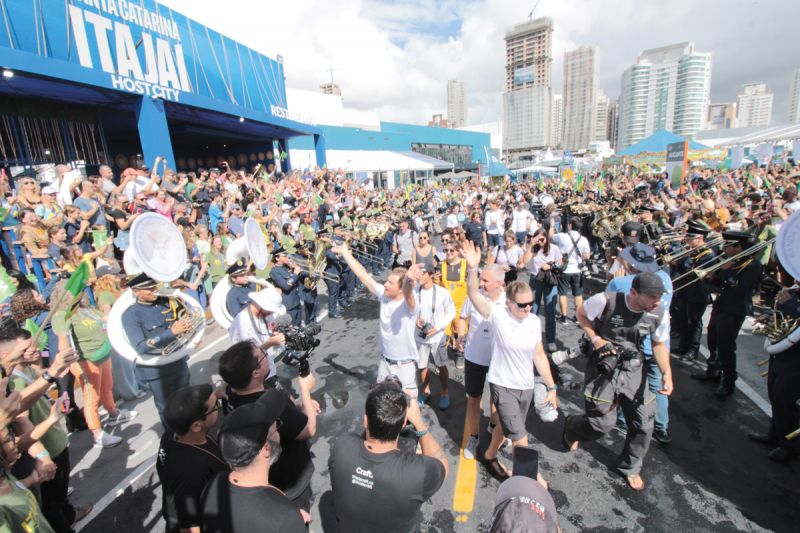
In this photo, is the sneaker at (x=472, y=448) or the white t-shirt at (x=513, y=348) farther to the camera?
the sneaker at (x=472, y=448)

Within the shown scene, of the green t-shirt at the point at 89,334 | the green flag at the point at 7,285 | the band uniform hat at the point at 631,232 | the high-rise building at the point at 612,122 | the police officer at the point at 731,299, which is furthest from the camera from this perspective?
the high-rise building at the point at 612,122

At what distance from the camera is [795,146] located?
20766 millimetres

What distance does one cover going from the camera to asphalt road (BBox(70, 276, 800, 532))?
3.02 metres

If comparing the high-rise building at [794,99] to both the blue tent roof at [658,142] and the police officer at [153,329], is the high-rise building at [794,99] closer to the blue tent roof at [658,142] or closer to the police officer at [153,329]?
the blue tent roof at [658,142]

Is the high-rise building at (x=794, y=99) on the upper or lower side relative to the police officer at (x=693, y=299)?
upper

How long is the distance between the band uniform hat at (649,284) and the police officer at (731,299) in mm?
2192

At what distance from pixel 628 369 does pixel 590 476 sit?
109 centimetres

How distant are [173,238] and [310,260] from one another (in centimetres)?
354

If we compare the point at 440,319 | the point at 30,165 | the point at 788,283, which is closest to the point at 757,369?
the point at 788,283

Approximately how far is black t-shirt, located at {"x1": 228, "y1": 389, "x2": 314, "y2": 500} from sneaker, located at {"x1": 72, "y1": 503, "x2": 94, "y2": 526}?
2.01m

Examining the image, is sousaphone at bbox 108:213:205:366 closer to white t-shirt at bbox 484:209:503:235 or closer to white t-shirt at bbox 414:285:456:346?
white t-shirt at bbox 414:285:456:346

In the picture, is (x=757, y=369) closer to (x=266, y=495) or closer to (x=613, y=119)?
(x=266, y=495)

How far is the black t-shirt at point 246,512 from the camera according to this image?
1.69 m

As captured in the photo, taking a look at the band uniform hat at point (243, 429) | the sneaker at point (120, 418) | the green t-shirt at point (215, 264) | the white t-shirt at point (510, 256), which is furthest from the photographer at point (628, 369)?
the green t-shirt at point (215, 264)
